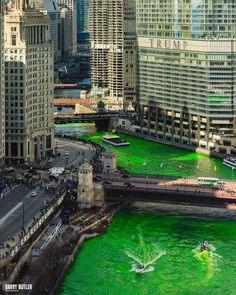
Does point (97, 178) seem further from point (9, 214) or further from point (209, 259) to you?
point (209, 259)

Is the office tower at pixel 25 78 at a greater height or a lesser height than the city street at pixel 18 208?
greater

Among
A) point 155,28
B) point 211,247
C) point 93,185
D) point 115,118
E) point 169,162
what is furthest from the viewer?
point 115,118

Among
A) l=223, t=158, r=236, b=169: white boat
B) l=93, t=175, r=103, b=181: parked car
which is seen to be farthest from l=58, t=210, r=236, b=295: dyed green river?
l=223, t=158, r=236, b=169: white boat

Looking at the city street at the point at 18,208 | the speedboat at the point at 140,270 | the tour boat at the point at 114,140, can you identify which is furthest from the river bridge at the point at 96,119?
the speedboat at the point at 140,270

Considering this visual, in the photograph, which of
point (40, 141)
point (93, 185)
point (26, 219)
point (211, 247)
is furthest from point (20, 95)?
point (211, 247)

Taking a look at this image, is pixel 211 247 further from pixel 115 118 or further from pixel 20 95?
pixel 115 118

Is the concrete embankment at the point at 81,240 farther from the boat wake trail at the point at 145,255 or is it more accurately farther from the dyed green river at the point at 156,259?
the boat wake trail at the point at 145,255

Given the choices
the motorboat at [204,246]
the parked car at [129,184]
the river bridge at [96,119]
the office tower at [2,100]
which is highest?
the office tower at [2,100]
